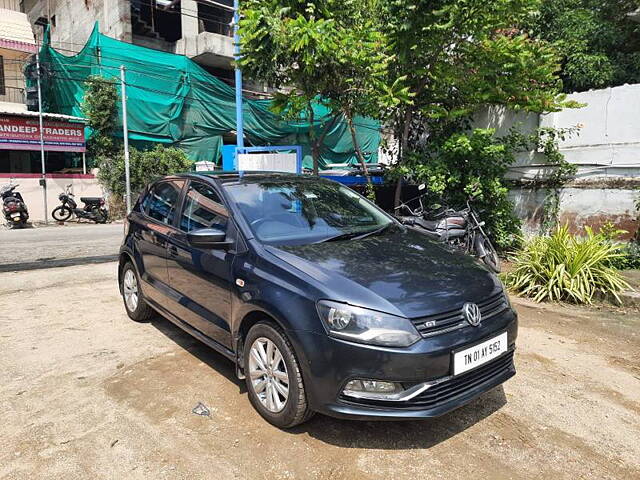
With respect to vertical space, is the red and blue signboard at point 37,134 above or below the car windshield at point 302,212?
above

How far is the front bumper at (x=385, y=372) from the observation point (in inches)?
95.3

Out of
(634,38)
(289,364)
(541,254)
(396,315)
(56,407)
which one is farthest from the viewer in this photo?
(634,38)

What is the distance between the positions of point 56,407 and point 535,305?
16.0 feet

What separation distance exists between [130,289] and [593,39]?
29.5ft

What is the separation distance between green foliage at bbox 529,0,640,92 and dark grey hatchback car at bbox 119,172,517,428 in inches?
263

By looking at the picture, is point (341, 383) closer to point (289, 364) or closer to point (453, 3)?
point (289, 364)

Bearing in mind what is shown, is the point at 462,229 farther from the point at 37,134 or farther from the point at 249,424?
the point at 37,134

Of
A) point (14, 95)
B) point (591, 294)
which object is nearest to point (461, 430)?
point (591, 294)

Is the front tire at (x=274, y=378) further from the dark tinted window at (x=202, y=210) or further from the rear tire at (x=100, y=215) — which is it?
the rear tire at (x=100, y=215)

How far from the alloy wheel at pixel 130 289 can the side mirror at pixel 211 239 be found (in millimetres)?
1817

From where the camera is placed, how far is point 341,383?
248cm

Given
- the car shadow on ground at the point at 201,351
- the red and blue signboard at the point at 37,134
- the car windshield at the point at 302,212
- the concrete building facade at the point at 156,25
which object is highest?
the concrete building facade at the point at 156,25

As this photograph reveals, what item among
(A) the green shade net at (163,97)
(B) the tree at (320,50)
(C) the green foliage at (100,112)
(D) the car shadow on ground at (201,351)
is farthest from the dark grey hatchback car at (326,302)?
(C) the green foliage at (100,112)

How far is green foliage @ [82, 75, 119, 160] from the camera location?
55.0 ft
